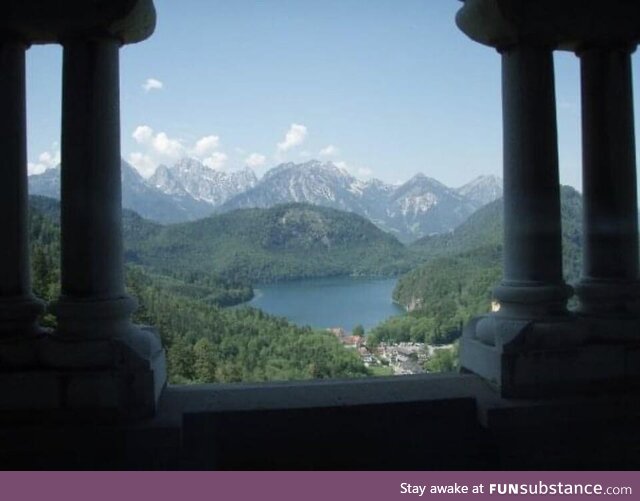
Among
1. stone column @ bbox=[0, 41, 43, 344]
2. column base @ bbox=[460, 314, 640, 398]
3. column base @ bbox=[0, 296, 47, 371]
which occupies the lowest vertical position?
column base @ bbox=[460, 314, 640, 398]

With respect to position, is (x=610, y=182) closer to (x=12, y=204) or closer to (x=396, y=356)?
(x=12, y=204)

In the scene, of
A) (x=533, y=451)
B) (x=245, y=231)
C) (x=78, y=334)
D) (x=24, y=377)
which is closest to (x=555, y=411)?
(x=533, y=451)

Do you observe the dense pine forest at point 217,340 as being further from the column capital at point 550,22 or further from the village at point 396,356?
the column capital at point 550,22

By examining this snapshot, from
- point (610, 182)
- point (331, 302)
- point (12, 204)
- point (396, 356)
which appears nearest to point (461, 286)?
point (396, 356)

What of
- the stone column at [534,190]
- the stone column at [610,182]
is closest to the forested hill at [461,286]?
the stone column at [610,182]

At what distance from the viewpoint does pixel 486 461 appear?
9906 mm

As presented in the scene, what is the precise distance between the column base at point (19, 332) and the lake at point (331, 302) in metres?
30.7

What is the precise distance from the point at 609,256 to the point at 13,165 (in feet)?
35.6

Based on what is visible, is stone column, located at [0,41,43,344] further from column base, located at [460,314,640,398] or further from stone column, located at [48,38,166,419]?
column base, located at [460,314,640,398]

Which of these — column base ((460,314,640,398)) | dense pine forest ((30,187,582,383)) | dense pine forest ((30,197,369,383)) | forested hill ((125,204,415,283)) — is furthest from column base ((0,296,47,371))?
forested hill ((125,204,415,283))

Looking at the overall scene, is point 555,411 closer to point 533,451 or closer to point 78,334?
point 533,451

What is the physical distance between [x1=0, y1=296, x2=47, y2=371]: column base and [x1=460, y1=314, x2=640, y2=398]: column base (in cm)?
790

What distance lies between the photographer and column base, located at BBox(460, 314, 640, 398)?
10.1m

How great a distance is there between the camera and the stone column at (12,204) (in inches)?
388
